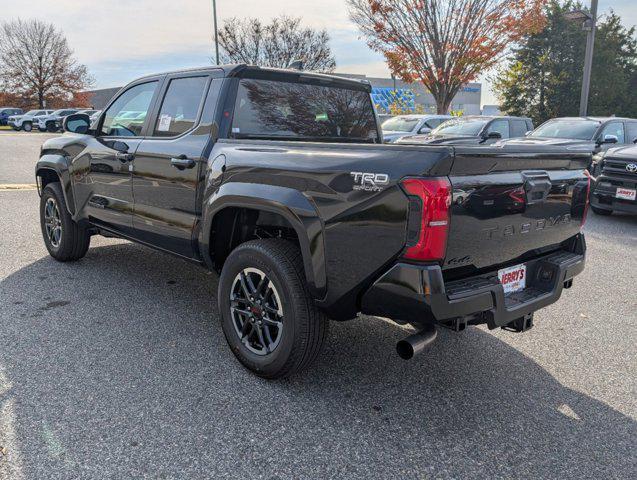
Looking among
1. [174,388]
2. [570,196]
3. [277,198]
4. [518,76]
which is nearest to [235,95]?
[277,198]

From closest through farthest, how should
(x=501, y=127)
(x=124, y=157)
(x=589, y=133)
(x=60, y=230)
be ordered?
(x=124, y=157), (x=60, y=230), (x=589, y=133), (x=501, y=127)

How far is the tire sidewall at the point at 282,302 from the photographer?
3.03 m

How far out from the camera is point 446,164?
245 centimetres

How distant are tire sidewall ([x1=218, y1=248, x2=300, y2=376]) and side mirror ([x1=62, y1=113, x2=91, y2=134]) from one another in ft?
8.52

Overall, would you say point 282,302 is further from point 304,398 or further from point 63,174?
point 63,174

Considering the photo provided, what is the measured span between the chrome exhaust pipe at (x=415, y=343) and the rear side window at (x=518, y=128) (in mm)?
11997

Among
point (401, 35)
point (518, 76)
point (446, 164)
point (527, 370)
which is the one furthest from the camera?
point (518, 76)

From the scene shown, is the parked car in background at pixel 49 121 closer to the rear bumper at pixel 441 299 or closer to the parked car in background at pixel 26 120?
the parked car in background at pixel 26 120

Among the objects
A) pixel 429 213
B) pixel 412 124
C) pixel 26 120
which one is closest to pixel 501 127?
pixel 412 124

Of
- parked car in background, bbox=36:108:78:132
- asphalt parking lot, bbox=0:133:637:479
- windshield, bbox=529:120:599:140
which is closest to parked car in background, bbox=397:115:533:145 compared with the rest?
windshield, bbox=529:120:599:140

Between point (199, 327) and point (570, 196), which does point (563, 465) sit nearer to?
point (570, 196)

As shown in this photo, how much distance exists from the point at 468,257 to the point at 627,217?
8258 mm

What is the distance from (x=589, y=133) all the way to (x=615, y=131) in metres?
0.61

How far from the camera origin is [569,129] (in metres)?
11.1
